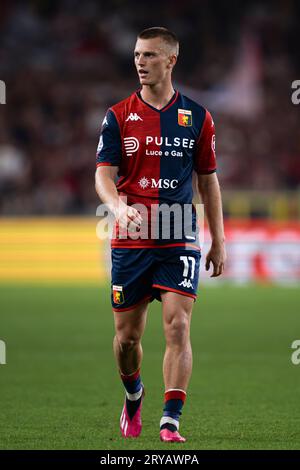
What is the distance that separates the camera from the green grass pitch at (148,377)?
605 centimetres

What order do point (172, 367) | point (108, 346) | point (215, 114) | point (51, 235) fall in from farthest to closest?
point (215, 114) < point (51, 235) < point (108, 346) < point (172, 367)

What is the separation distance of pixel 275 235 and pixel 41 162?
28.4 feet

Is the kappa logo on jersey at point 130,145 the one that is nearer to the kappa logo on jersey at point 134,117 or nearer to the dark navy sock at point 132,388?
the kappa logo on jersey at point 134,117

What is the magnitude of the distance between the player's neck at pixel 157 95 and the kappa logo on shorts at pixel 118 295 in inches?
43.6

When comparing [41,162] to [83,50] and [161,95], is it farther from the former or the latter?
[161,95]

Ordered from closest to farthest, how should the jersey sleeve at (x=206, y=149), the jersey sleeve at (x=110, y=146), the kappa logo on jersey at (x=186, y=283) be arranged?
1. the kappa logo on jersey at (x=186, y=283)
2. the jersey sleeve at (x=110, y=146)
3. the jersey sleeve at (x=206, y=149)

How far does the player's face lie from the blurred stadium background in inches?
423

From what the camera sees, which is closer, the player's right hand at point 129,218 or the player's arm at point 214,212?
the player's right hand at point 129,218

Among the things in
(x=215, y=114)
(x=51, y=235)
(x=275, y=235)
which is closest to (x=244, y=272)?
(x=275, y=235)

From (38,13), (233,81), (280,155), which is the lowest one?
(280,155)

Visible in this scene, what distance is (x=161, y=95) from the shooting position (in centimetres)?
617

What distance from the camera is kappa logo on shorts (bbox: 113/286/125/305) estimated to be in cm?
604

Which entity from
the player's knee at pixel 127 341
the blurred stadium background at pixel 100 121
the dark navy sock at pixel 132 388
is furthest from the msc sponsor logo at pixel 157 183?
the blurred stadium background at pixel 100 121

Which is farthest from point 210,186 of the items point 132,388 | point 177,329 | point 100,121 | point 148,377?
point 100,121
